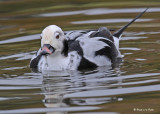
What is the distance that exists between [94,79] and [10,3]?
661 centimetres

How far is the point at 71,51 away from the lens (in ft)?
29.9

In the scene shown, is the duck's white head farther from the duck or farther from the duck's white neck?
the duck's white neck

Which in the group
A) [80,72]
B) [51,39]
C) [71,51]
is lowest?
[80,72]

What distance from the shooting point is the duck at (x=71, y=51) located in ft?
28.5

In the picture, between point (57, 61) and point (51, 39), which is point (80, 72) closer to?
point (57, 61)

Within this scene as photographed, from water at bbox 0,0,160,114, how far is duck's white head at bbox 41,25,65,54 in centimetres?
41

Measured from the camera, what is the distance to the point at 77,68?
9.01 meters

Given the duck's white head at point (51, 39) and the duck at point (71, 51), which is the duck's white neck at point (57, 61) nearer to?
the duck at point (71, 51)

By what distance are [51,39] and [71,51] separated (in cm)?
56

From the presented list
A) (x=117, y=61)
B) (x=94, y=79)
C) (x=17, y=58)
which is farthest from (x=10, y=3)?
(x=94, y=79)

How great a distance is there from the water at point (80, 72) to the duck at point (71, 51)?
170 millimetres

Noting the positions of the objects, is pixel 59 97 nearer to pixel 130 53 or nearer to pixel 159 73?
pixel 159 73

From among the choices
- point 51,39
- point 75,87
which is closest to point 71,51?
point 51,39

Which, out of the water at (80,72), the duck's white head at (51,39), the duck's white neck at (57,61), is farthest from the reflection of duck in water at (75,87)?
the duck's white head at (51,39)
